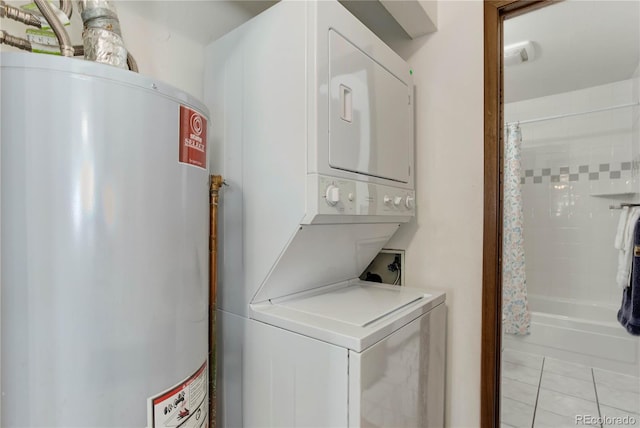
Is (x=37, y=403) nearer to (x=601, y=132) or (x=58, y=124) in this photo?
(x=58, y=124)

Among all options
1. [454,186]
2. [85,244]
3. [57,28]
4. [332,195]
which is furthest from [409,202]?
[57,28]

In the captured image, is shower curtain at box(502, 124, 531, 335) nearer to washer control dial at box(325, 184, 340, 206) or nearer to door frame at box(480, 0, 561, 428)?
door frame at box(480, 0, 561, 428)

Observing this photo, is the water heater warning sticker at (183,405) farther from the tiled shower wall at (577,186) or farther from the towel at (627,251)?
the towel at (627,251)

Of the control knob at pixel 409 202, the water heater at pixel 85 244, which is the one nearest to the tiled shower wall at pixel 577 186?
the control knob at pixel 409 202

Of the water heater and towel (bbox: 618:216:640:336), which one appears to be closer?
the water heater

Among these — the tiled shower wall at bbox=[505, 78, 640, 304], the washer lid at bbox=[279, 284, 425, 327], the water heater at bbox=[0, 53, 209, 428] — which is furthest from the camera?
the tiled shower wall at bbox=[505, 78, 640, 304]

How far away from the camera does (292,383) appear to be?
1.19 m

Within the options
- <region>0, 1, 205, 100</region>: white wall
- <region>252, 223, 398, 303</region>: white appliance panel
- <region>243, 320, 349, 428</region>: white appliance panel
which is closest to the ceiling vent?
<region>252, 223, 398, 303</region>: white appliance panel

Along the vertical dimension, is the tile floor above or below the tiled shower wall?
below

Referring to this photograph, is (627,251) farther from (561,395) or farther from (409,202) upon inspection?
(409,202)

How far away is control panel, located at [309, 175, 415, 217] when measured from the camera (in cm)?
117

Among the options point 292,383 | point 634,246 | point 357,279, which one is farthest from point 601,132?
point 292,383

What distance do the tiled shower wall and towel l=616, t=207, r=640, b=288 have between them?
22cm

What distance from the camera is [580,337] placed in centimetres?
270
